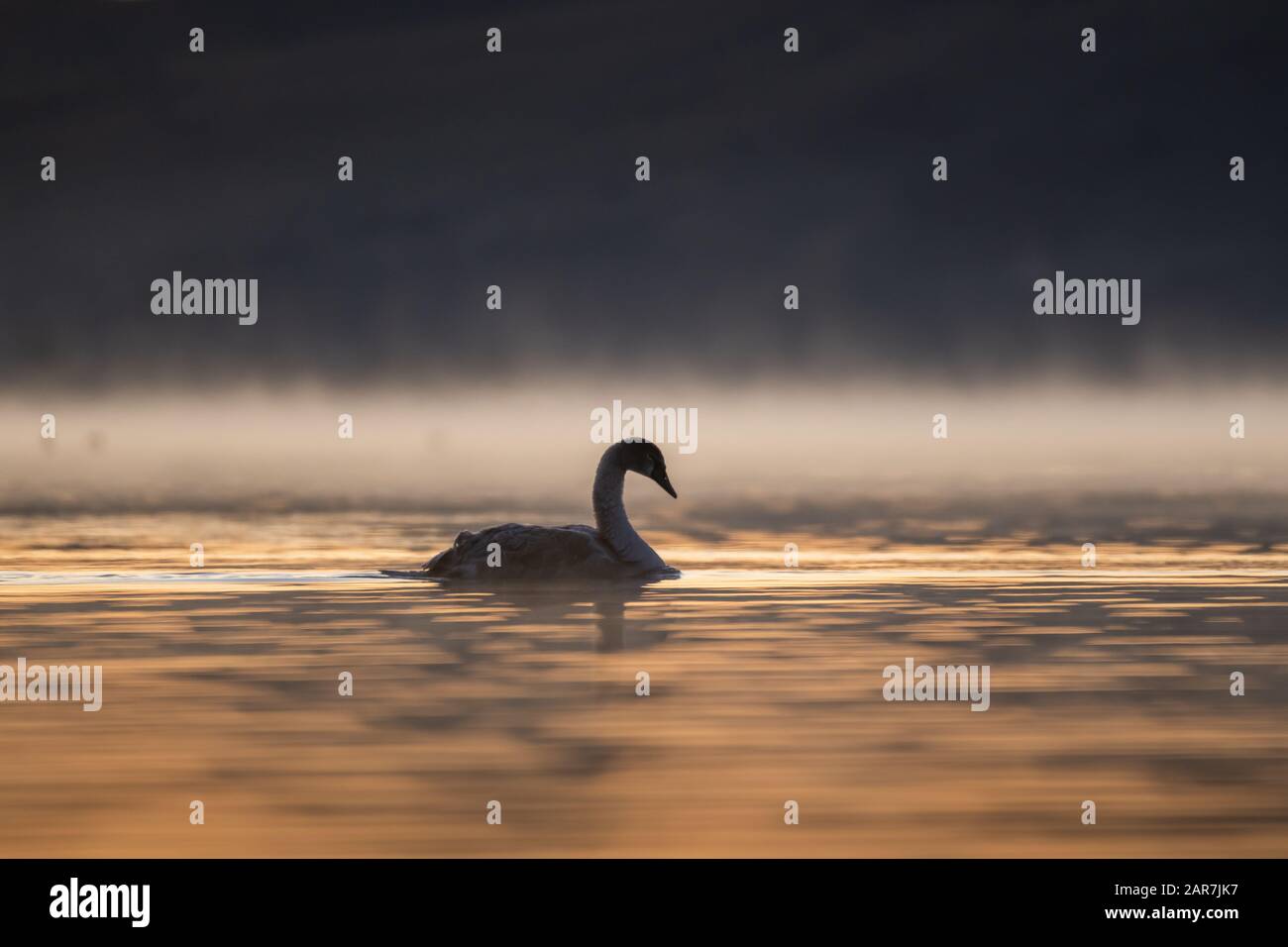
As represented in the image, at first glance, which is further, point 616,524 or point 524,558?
point 616,524

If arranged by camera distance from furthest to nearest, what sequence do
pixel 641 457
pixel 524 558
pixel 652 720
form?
pixel 641 457
pixel 524 558
pixel 652 720

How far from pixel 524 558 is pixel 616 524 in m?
1.41

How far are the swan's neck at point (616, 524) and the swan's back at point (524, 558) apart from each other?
236 mm

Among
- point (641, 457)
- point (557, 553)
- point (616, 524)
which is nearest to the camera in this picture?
point (557, 553)

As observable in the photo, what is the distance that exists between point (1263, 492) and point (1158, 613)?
2242cm

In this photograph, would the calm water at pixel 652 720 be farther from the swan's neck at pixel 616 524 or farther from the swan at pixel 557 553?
the swan's neck at pixel 616 524

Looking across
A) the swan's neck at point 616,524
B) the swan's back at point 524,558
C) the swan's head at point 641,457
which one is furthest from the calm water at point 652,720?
the swan's head at point 641,457

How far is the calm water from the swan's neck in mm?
1181

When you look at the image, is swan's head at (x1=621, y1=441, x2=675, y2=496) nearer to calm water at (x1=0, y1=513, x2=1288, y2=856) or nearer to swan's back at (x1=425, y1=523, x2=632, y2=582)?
swan's back at (x1=425, y1=523, x2=632, y2=582)

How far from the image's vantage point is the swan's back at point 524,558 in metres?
21.0

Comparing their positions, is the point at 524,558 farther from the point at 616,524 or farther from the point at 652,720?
the point at 652,720

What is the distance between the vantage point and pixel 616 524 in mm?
22000

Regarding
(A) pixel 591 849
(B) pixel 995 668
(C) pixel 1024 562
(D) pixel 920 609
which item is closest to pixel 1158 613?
(D) pixel 920 609

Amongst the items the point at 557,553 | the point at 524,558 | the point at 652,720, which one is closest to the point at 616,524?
the point at 557,553
